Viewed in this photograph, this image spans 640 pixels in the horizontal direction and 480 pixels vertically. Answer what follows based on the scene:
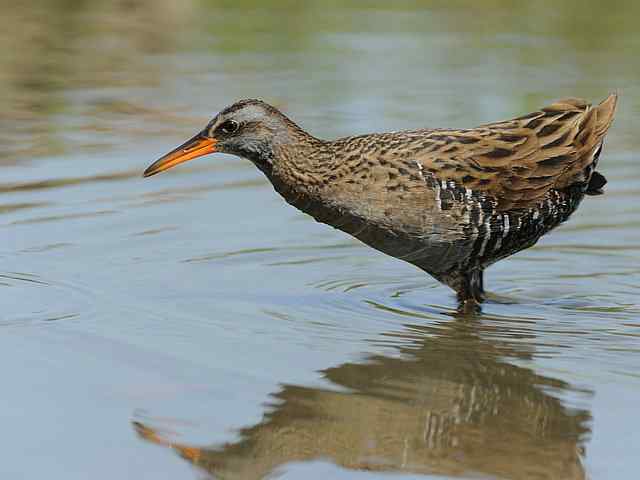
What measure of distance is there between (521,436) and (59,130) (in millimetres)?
5847

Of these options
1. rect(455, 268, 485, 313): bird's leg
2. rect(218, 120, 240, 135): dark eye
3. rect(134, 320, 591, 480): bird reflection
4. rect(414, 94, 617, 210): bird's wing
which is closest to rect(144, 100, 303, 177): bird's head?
rect(218, 120, 240, 135): dark eye

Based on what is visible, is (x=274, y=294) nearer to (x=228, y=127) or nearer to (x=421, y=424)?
(x=228, y=127)

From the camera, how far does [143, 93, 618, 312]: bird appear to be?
650cm

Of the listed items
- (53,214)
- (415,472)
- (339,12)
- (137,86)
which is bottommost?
(415,472)

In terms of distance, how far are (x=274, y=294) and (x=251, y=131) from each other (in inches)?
32.3

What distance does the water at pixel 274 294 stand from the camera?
478 centimetres

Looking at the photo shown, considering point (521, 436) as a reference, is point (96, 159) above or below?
above

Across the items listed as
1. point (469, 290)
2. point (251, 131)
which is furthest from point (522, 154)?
point (251, 131)

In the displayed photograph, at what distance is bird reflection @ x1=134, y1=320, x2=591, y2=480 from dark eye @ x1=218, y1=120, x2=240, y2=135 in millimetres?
1380

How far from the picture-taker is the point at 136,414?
4.95 metres

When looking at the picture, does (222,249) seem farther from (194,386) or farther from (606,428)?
(606,428)

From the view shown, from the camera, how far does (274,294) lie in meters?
6.92

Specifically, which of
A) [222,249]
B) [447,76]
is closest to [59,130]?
[222,249]

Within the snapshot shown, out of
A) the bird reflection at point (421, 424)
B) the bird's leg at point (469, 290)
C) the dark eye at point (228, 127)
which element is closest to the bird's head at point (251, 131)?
the dark eye at point (228, 127)
